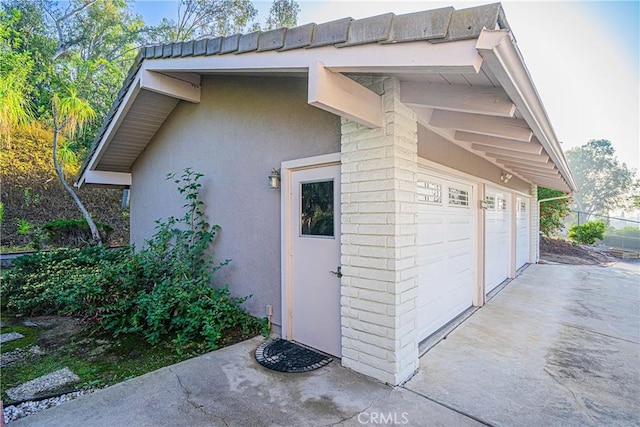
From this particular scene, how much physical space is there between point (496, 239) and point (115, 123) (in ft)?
26.9

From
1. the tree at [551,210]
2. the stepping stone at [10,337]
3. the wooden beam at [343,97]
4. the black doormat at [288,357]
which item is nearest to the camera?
the wooden beam at [343,97]

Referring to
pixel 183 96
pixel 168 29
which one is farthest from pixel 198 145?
pixel 168 29

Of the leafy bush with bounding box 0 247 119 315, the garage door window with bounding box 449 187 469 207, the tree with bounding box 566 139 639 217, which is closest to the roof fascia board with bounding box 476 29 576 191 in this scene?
the garage door window with bounding box 449 187 469 207

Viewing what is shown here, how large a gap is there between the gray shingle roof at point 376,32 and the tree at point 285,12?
16.6 m

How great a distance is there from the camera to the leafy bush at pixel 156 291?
433 cm

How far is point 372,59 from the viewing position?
2416mm

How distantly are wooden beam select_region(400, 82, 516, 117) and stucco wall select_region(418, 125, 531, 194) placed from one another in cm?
65

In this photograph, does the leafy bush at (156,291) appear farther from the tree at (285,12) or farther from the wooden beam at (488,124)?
the tree at (285,12)

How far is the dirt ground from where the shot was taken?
1282cm

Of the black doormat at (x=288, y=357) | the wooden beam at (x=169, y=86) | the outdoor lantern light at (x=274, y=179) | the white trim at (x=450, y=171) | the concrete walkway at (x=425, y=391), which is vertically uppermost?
the wooden beam at (x=169, y=86)

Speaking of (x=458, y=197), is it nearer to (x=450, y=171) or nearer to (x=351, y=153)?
(x=450, y=171)

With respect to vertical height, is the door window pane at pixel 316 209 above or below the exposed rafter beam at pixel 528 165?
below

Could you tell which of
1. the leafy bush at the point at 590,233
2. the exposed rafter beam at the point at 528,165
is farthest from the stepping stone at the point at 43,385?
the leafy bush at the point at 590,233

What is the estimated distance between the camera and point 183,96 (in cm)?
527
